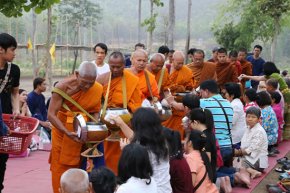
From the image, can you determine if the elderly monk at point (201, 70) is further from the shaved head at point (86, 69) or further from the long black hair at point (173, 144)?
the long black hair at point (173, 144)

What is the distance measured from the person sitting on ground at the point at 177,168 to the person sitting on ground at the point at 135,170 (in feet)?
2.83

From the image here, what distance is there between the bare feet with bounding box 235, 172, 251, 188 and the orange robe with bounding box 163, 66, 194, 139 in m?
1.28

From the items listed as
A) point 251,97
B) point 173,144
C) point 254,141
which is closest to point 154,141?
point 173,144

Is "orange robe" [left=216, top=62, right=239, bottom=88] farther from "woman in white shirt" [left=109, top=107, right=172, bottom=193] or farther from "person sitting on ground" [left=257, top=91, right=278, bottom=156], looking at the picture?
"woman in white shirt" [left=109, top=107, right=172, bottom=193]

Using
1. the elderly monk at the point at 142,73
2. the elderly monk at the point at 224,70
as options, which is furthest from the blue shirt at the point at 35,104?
the elderly monk at the point at 224,70

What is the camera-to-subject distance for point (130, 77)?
5715 millimetres

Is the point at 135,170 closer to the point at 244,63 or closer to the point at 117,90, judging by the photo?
the point at 117,90

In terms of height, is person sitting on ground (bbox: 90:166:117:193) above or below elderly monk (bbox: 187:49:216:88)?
below

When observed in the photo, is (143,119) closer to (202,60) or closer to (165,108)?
(165,108)

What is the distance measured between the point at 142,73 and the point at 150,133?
7.95ft

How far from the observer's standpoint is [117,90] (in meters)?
5.64

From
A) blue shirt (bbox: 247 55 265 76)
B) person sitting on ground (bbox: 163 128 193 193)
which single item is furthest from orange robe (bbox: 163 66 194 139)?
blue shirt (bbox: 247 55 265 76)

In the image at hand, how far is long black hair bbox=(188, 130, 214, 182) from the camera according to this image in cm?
497

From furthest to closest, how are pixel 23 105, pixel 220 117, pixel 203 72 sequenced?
pixel 203 72
pixel 23 105
pixel 220 117
